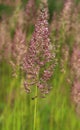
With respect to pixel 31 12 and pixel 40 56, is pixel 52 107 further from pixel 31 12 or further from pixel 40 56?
pixel 40 56

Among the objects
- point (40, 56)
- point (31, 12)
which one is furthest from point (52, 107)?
point (40, 56)

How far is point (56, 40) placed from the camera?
12.0ft

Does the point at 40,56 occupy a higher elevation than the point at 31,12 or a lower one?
lower

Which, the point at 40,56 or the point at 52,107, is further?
the point at 52,107

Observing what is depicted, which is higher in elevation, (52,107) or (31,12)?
(31,12)

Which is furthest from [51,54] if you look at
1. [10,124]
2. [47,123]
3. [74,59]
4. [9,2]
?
[9,2]

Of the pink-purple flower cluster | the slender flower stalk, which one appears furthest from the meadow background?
the pink-purple flower cluster

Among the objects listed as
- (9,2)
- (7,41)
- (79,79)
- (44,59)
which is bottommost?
(44,59)

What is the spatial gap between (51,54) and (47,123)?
244 cm

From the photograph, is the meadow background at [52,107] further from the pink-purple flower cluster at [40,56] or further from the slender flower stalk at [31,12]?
the pink-purple flower cluster at [40,56]

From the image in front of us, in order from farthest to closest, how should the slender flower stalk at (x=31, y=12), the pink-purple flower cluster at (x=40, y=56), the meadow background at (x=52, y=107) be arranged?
the slender flower stalk at (x=31, y=12)
the meadow background at (x=52, y=107)
the pink-purple flower cluster at (x=40, y=56)

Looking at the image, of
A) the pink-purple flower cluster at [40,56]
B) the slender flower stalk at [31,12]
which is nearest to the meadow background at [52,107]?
the slender flower stalk at [31,12]

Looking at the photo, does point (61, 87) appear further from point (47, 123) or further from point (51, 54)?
point (51, 54)

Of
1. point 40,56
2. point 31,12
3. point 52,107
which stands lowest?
point 40,56
